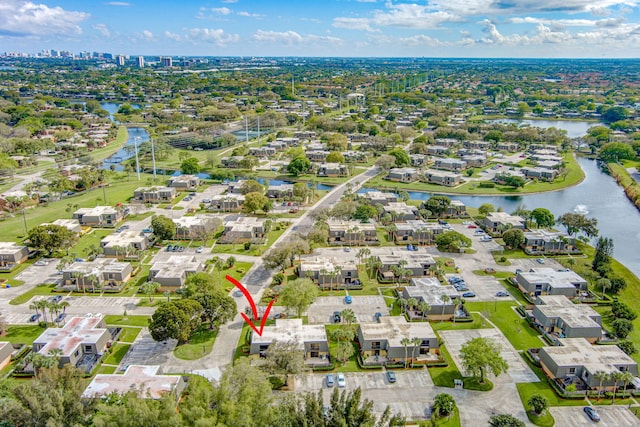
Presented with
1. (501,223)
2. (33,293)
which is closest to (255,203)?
(33,293)

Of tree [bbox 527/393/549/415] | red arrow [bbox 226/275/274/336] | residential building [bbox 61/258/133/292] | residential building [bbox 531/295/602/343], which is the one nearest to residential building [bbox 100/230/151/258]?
residential building [bbox 61/258/133/292]

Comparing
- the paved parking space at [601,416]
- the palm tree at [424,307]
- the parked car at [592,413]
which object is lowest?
the paved parking space at [601,416]

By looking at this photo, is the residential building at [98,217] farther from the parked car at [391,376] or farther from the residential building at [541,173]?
the residential building at [541,173]

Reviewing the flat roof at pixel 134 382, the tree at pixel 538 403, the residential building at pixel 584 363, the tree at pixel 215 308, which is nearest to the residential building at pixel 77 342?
the flat roof at pixel 134 382

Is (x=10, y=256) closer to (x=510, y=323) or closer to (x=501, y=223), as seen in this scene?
(x=510, y=323)

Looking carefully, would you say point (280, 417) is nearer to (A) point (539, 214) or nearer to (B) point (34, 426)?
(B) point (34, 426)

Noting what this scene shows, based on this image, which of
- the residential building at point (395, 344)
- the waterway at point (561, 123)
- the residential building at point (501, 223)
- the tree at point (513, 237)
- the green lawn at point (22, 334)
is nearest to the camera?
the residential building at point (395, 344)

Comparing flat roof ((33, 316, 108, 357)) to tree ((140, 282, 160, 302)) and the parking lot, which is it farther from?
the parking lot
